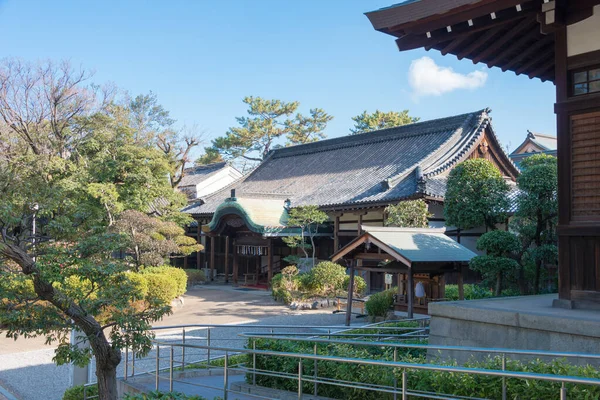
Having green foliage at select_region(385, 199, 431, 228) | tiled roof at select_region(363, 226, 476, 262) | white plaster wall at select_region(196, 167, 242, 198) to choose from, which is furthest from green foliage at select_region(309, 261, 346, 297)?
white plaster wall at select_region(196, 167, 242, 198)

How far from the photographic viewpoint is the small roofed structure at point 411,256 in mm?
12719

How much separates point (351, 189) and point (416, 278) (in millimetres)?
10550

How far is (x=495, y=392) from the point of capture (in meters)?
5.53

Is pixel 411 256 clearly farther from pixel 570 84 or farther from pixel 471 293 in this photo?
pixel 570 84

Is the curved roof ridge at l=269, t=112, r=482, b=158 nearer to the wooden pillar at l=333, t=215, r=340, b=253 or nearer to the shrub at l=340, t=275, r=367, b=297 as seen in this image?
the wooden pillar at l=333, t=215, r=340, b=253

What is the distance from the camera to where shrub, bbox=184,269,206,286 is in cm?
Result: 2869

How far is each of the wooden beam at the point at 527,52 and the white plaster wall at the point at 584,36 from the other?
75 cm

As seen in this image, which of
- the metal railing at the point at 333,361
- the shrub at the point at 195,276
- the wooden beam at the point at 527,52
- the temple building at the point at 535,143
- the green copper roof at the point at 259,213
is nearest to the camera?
the metal railing at the point at 333,361

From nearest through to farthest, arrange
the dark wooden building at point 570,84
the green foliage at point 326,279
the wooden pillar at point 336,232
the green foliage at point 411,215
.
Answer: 1. the dark wooden building at point 570,84
2. the green foliage at point 411,215
3. the green foliage at point 326,279
4. the wooden pillar at point 336,232

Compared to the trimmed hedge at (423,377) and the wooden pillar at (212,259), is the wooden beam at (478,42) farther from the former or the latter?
the wooden pillar at (212,259)

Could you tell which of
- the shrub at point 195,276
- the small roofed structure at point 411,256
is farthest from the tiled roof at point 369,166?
the small roofed structure at point 411,256

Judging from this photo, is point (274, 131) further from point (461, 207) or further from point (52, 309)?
point (52, 309)

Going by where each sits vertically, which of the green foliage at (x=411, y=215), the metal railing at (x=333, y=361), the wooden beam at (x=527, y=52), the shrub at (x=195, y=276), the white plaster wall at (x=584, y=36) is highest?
the wooden beam at (x=527, y=52)

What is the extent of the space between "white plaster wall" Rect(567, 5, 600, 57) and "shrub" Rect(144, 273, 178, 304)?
14.9 meters
